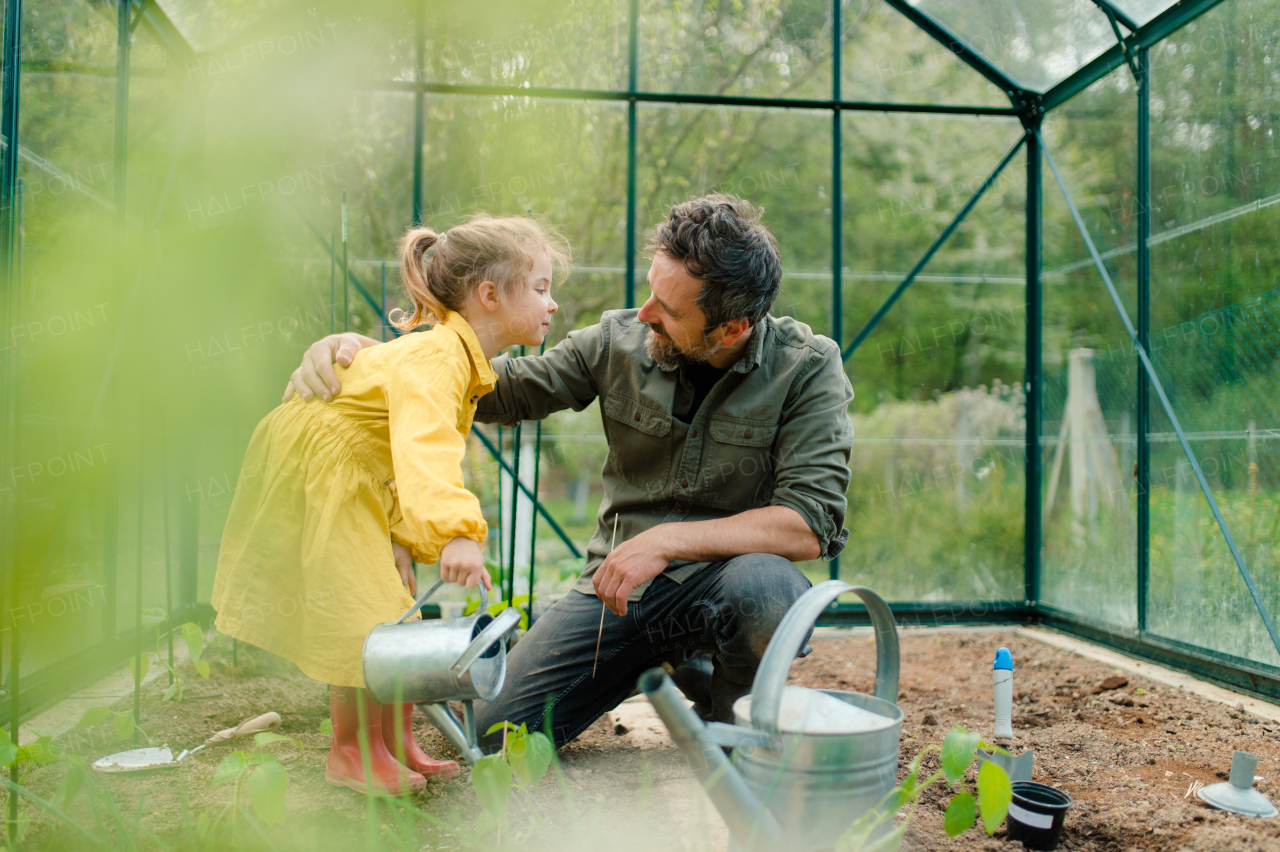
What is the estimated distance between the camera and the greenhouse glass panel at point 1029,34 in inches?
125

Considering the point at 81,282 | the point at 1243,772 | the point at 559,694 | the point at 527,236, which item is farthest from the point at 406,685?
the point at 81,282

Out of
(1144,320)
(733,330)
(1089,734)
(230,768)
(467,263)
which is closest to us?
(230,768)

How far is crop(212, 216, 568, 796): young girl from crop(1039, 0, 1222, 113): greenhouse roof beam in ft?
7.92

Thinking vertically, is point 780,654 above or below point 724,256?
below

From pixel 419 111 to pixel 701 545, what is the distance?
231cm

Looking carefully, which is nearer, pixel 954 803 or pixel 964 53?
pixel 954 803

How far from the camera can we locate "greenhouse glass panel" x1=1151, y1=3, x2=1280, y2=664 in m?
2.46

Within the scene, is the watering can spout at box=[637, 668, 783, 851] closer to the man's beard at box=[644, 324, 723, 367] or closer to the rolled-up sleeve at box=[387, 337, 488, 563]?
the rolled-up sleeve at box=[387, 337, 488, 563]

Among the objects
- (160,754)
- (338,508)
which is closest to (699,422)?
(338,508)

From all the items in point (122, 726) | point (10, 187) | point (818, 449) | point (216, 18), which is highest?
point (216, 18)

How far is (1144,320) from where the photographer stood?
295 centimetres

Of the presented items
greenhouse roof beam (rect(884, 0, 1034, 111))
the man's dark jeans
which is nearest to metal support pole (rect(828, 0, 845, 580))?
greenhouse roof beam (rect(884, 0, 1034, 111))

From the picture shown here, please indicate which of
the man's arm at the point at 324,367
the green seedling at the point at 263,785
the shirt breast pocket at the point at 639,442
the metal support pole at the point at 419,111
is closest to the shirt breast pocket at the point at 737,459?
the shirt breast pocket at the point at 639,442

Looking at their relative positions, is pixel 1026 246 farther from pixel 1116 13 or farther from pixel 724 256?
pixel 724 256
